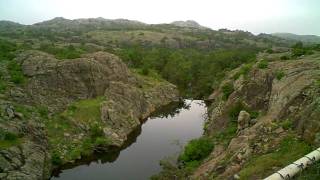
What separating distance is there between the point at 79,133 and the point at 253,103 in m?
21.5

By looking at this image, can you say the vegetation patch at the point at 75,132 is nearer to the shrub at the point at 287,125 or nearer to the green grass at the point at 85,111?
the green grass at the point at 85,111

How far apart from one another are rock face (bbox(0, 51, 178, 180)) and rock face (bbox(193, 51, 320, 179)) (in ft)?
51.1

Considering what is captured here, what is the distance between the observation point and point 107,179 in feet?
132

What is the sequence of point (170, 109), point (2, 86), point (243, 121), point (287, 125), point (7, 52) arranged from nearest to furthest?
point (287, 125) → point (243, 121) → point (2, 86) → point (7, 52) → point (170, 109)

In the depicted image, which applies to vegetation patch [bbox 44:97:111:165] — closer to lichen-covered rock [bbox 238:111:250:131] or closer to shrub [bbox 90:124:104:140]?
shrub [bbox 90:124:104:140]

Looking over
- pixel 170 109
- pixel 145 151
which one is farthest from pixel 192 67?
pixel 145 151

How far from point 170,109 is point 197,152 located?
34428 mm

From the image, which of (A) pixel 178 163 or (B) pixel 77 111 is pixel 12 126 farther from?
(A) pixel 178 163

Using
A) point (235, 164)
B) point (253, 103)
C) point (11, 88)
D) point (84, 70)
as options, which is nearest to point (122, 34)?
point (84, 70)

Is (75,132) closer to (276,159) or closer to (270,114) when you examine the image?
(270,114)

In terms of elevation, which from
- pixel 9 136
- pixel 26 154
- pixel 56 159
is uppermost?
pixel 9 136

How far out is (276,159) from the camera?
24.4m

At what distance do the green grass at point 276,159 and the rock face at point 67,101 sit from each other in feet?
68.6

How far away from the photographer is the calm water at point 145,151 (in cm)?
4128
